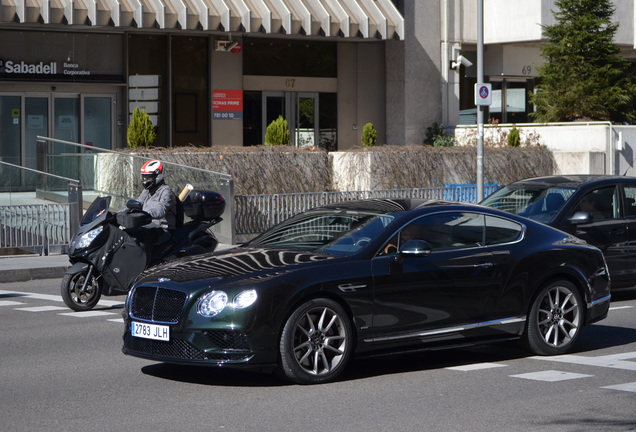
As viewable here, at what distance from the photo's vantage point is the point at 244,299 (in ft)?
24.6

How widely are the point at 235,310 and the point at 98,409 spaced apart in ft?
3.84

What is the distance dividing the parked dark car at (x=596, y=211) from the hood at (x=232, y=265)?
5.28m

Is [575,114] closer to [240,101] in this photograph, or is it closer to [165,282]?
[240,101]

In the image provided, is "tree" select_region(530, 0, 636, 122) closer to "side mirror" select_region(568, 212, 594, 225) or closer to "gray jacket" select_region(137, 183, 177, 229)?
"side mirror" select_region(568, 212, 594, 225)

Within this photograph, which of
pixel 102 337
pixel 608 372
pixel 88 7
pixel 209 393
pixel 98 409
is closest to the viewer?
pixel 98 409

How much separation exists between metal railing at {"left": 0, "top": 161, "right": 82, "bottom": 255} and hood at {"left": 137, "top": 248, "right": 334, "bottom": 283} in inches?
420

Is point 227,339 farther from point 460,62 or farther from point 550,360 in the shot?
point 460,62

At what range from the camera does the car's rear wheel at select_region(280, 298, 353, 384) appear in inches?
300

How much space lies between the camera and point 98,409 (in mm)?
7043

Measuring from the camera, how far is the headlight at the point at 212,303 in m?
7.50

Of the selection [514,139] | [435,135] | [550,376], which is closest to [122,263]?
[550,376]

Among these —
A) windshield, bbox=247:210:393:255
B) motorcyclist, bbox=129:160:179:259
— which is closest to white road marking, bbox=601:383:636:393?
windshield, bbox=247:210:393:255

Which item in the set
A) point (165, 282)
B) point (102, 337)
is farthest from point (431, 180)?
point (165, 282)

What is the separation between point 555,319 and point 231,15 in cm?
2097
